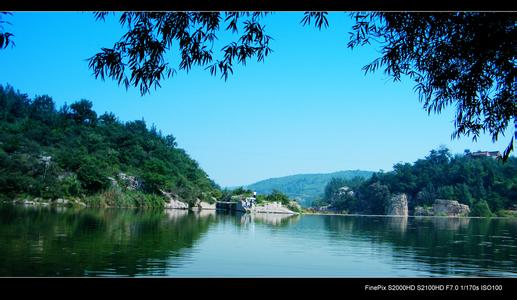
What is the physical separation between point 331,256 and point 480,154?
344 centimetres

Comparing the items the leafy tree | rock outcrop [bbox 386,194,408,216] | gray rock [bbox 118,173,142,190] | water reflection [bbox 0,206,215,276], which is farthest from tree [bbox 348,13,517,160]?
gray rock [bbox 118,173,142,190]

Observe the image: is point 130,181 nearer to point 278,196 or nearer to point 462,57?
point 278,196

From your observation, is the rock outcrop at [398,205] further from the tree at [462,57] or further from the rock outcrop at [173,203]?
the rock outcrop at [173,203]

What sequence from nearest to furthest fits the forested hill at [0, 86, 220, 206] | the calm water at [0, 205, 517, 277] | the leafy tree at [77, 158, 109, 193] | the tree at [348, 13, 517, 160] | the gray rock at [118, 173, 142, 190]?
1. the tree at [348, 13, 517, 160]
2. the calm water at [0, 205, 517, 277]
3. the forested hill at [0, 86, 220, 206]
4. the leafy tree at [77, 158, 109, 193]
5. the gray rock at [118, 173, 142, 190]

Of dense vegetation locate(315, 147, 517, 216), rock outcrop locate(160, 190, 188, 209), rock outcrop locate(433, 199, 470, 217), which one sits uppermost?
dense vegetation locate(315, 147, 517, 216)

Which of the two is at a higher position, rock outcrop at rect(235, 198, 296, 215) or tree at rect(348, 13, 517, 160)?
tree at rect(348, 13, 517, 160)

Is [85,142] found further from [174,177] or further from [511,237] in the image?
[174,177]

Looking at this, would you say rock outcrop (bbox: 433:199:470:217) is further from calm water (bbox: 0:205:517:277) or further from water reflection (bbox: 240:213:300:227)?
water reflection (bbox: 240:213:300:227)

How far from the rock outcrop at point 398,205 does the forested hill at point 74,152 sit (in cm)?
635

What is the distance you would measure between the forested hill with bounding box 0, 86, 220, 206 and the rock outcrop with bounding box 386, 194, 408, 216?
20.8 ft

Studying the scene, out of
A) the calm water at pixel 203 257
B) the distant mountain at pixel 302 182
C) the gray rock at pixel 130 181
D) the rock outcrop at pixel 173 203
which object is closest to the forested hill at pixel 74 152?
the gray rock at pixel 130 181

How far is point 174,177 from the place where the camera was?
30.2m

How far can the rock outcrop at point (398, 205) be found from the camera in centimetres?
1049

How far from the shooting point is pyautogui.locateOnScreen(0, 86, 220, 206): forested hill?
8.25 m
